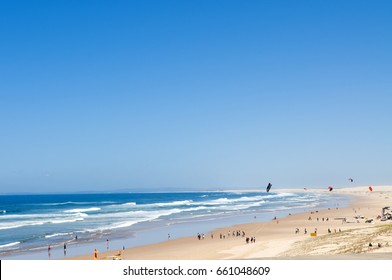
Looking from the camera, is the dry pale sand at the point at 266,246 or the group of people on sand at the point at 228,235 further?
the group of people on sand at the point at 228,235

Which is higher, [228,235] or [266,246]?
[266,246]

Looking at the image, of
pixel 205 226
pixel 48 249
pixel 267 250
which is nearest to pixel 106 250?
pixel 48 249

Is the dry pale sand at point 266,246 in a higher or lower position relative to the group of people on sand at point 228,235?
higher

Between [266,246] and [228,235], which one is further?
[228,235]

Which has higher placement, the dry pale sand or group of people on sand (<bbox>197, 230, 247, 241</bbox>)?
the dry pale sand

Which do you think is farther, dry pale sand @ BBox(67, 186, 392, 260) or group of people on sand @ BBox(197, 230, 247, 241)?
group of people on sand @ BBox(197, 230, 247, 241)
